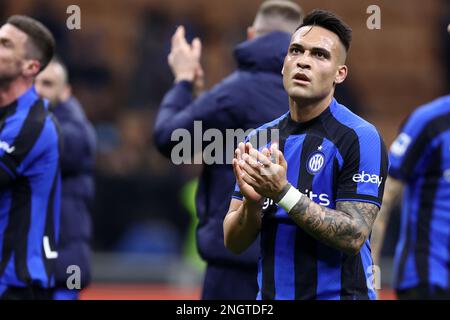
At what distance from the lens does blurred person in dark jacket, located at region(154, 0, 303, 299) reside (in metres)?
5.24

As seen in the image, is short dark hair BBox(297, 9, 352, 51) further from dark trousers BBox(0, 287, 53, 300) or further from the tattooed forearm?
dark trousers BBox(0, 287, 53, 300)

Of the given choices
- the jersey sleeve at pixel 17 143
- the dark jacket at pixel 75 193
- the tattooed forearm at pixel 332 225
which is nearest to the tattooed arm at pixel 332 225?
the tattooed forearm at pixel 332 225

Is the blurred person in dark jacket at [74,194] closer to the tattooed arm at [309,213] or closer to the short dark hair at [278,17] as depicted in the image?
the short dark hair at [278,17]

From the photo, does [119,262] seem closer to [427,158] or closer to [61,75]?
[61,75]

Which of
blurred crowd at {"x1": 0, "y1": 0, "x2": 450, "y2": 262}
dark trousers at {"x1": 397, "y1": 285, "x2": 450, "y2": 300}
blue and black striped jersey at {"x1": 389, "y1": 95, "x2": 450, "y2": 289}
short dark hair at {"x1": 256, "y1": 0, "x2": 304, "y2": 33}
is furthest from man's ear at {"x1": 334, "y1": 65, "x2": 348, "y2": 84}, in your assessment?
blurred crowd at {"x1": 0, "y1": 0, "x2": 450, "y2": 262}

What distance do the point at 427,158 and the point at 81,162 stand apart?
7.52ft

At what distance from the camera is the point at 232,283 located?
5.32m

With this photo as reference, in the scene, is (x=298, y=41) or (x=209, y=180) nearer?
(x=298, y=41)

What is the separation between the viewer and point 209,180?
538cm

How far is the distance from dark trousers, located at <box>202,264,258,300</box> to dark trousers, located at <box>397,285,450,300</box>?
3.48 ft

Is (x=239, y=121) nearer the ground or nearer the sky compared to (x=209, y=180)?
nearer the sky
